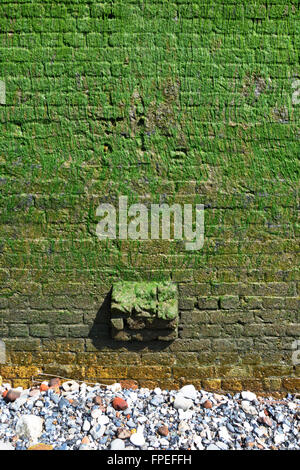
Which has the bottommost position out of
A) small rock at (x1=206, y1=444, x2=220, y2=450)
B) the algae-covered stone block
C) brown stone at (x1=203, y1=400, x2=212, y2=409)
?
small rock at (x1=206, y1=444, x2=220, y2=450)

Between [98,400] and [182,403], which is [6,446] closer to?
[98,400]

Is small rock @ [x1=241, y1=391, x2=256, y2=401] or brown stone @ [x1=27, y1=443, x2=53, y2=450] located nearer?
brown stone @ [x1=27, y1=443, x2=53, y2=450]

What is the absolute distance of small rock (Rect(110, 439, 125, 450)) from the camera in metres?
2.23

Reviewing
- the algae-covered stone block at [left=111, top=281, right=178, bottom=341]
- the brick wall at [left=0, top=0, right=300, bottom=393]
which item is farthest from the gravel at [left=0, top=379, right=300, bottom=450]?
the algae-covered stone block at [left=111, top=281, right=178, bottom=341]

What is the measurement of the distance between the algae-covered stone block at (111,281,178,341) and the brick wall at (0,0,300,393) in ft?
0.25

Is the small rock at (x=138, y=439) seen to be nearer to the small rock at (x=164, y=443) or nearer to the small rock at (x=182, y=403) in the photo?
the small rock at (x=164, y=443)

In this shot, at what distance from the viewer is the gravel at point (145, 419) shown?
2.29 metres

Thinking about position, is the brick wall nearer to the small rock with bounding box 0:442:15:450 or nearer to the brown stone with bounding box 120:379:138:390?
the brown stone with bounding box 120:379:138:390

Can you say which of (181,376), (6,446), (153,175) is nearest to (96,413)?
(6,446)

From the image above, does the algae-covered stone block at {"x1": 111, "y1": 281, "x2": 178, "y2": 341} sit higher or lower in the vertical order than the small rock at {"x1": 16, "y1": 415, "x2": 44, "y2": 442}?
higher

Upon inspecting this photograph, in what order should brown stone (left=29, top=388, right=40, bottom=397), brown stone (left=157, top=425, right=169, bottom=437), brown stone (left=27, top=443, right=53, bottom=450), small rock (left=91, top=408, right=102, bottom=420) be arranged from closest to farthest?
brown stone (left=27, top=443, right=53, bottom=450), brown stone (left=157, top=425, right=169, bottom=437), small rock (left=91, top=408, right=102, bottom=420), brown stone (left=29, top=388, right=40, bottom=397)

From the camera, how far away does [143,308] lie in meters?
2.55

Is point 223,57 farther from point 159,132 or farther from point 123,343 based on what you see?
point 123,343

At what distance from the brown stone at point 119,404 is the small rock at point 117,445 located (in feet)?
0.82
